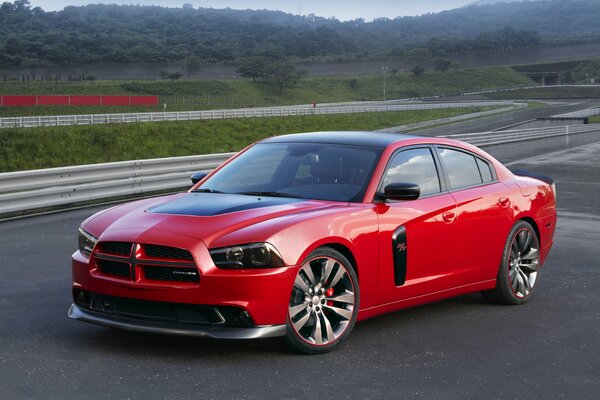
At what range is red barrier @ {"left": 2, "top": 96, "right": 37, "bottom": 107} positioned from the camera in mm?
73562

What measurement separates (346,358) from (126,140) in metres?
38.5

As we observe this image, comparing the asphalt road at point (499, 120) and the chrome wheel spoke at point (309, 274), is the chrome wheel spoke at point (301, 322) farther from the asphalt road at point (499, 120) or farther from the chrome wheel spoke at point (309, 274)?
the asphalt road at point (499, 120)

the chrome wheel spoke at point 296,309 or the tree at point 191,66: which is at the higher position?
the tree at point 191,66

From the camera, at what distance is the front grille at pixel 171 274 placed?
5949 mm

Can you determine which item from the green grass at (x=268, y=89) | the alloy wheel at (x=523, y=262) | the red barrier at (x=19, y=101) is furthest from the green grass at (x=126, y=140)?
the alloy wheel at (x=523, y=262)

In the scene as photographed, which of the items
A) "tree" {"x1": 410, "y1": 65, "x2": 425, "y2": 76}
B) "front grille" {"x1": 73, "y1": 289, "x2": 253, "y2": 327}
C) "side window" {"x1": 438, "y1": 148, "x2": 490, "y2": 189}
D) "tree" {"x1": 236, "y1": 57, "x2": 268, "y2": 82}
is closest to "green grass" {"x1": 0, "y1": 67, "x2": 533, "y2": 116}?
"tree" {"x1": 410, "y1": 65, "x2": 425, "y2": 76}

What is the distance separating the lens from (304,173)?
23.7ft

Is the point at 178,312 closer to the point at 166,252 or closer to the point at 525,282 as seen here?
the point at 166,252

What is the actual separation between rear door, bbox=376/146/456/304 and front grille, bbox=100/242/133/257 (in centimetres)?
173

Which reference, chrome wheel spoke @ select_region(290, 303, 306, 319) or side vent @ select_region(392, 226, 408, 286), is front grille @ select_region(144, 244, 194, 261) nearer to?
chrome wheel spoke @ select_region(290, 303, 306, 319)

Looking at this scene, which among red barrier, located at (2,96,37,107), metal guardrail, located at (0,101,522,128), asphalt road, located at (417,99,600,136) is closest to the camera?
metal guardrail, located at (0,101,522,128)

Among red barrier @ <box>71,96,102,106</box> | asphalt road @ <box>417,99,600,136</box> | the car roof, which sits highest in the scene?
the car roof

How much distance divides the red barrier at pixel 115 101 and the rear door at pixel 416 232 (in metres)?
75.8

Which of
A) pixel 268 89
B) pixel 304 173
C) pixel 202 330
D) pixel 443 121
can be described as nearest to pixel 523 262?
pixel 304 173
